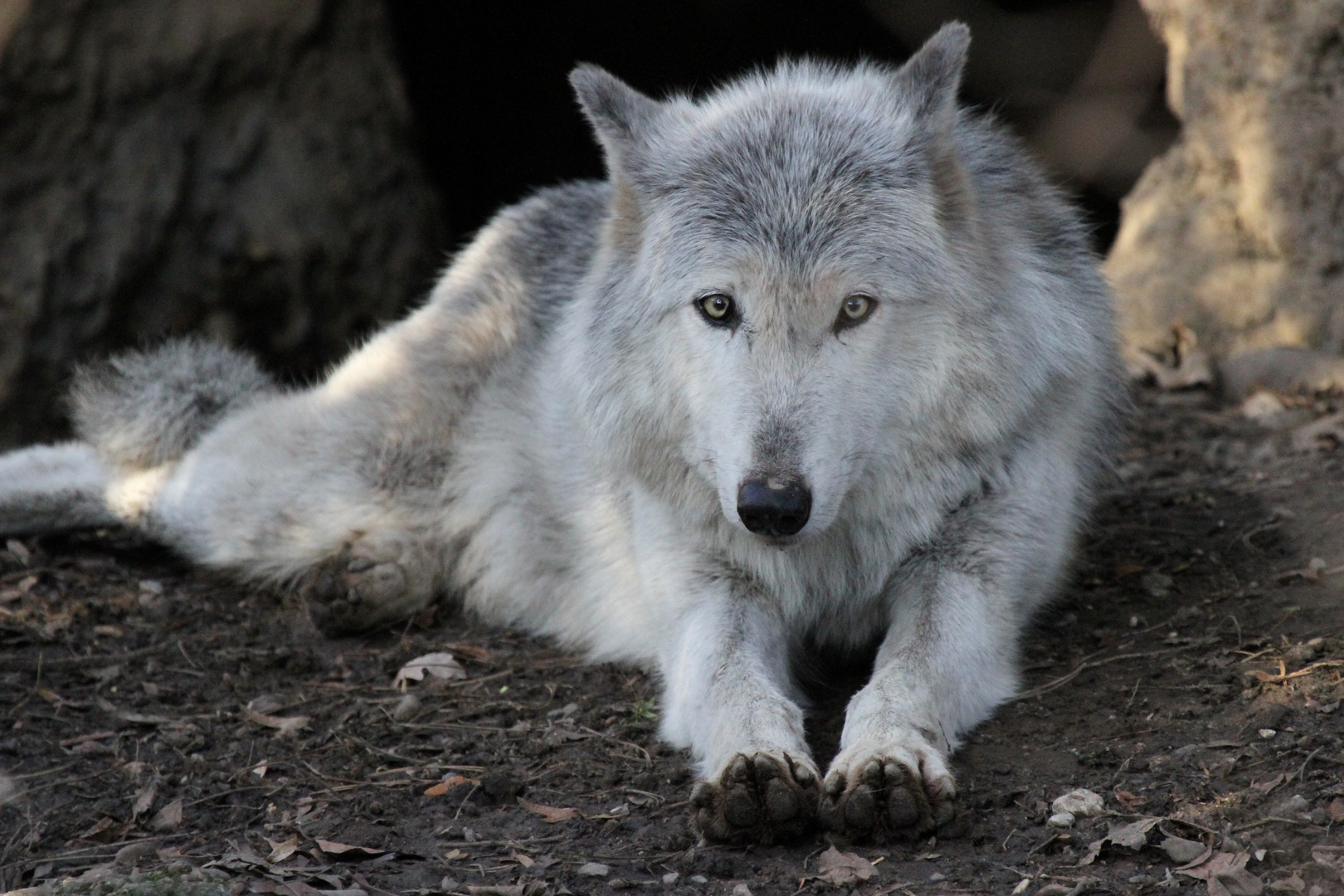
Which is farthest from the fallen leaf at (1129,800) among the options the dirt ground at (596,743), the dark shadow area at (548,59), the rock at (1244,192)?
the dark shadow area at (548,59)

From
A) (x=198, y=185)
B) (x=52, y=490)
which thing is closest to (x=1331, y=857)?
(x=52, y=490)

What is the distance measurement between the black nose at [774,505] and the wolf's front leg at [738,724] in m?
0.45

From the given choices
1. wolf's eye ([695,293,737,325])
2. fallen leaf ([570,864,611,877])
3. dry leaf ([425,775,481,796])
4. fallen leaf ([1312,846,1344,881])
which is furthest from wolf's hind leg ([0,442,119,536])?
fallen leaf ([1312,846,1344,881])

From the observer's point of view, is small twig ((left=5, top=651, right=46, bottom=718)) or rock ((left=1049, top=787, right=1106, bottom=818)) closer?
rock ((left=1049, top=787, right=1106, bottom=818))

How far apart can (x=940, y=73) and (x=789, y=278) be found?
772mm

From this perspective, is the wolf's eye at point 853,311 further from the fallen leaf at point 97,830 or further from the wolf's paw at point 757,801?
the fallen leaf at point 97,830

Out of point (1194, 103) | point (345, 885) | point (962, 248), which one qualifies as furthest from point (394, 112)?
point (345, 885)

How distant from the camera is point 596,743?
3.58 m

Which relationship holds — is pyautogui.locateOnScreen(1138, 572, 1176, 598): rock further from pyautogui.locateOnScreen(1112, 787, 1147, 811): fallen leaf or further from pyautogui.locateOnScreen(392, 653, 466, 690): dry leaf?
pyautogui.locateOnScreen(392, 653, 466, 690): dry leaf

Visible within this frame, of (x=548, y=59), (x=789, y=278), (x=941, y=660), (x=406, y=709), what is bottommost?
(x=406, y=709)

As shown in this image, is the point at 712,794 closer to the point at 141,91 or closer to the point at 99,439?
the point at 99,439

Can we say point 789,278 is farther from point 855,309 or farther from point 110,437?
point 110,437

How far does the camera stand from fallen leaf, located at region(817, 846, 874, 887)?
Answer: 8.65 ft

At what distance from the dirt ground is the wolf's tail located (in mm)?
166
